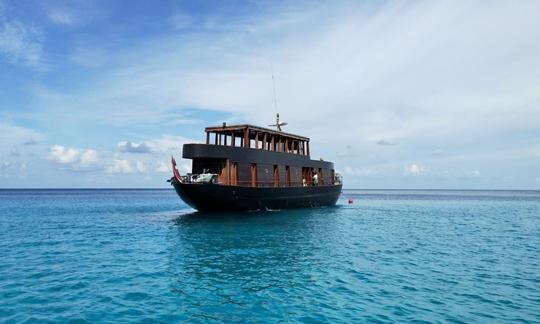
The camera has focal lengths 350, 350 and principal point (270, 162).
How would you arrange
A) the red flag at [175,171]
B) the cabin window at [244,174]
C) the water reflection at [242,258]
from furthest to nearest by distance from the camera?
the cabin window at [244,174] < the red flag at [175,171] < the water reflection at [242,258]

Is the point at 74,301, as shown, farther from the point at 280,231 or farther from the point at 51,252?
the point at 280,231

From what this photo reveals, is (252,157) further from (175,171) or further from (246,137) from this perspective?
(175,171)

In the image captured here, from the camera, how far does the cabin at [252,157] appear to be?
27.8 meters

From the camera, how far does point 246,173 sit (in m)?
29.6

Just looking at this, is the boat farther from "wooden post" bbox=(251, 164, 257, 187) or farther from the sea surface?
the sea surface

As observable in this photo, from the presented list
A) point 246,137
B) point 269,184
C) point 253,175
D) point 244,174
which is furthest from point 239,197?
point 246,137

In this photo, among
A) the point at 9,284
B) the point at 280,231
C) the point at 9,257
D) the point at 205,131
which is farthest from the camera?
the point at 205,131

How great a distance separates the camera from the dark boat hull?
2627cm

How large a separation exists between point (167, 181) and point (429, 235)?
1928 cm

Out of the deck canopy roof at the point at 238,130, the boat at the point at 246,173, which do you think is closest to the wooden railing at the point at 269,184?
the boat at the point at 246,173

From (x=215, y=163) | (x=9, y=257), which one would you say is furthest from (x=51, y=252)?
(x=215, y=163)

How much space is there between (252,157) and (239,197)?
3.75 meters

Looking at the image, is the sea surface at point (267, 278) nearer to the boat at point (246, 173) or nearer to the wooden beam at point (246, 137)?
the boat at point (246, 173)

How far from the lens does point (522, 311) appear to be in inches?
344
